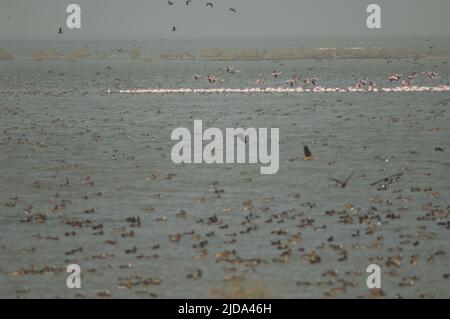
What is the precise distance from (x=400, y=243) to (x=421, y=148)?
75.0 feet

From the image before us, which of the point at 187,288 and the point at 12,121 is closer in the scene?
the point at 187,288

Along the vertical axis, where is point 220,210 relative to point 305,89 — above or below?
below

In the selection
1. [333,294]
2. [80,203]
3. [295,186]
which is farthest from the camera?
[295,186]

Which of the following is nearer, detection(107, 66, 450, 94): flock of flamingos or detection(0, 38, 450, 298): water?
detection(0, 38, 450, 298): water

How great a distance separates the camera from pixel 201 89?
110562mm

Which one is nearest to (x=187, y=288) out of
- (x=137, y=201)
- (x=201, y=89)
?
(x=137, y=201)

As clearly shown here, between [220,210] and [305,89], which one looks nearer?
[220,210]

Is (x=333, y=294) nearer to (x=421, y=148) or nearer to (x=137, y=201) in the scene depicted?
(x=137, y=201)

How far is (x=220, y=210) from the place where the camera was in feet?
116

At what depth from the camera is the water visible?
26.8 meters

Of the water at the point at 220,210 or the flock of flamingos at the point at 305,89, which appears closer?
the water at the point at 220,210

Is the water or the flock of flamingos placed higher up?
the flock of flamingos

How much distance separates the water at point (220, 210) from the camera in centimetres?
2680

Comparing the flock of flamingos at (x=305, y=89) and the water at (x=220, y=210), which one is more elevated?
the flock of flamingos at (x=305, y=89)
